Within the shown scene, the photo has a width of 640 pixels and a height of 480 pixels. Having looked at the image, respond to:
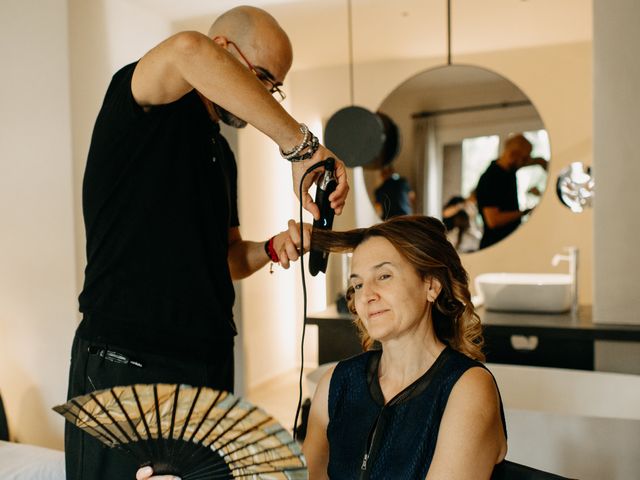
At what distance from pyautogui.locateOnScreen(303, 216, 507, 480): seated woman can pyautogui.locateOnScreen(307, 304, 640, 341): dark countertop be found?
1.35m

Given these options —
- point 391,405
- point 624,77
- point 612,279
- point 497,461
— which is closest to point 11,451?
point 391,405

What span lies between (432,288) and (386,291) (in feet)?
0.39

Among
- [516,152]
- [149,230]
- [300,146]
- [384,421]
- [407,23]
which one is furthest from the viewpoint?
[407,23]

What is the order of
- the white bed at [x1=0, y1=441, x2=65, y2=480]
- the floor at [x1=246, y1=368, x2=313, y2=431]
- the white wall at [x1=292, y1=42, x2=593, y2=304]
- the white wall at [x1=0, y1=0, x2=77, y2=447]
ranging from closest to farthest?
the white bed at [x1=0, y1=441, x2=65, y2=480]
the white wall at [x1=0, y1=0, x2=77, y2=447]
the floor at [x1=246, y1=368, x2=313, y2=431]
the white wall at [x1=292, y1=42, x2=593, y2=304]

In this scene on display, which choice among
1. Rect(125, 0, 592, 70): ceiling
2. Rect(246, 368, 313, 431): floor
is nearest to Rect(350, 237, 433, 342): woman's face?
Rect(125, 0, 592, 70): ceiling

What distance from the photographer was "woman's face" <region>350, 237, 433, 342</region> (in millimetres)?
1358

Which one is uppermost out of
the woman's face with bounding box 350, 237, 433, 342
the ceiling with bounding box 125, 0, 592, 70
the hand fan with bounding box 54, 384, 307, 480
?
the ceiling with bounding box 125, 0, 592, 70

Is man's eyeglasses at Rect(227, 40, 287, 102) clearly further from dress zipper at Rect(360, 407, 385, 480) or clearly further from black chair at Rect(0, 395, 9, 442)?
black chair at Rect(0, 395, 9, 442)

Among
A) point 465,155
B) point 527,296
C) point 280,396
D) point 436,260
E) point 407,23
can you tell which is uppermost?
point 407,23

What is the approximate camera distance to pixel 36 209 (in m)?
2.79

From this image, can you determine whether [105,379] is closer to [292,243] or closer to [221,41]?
[292,243]

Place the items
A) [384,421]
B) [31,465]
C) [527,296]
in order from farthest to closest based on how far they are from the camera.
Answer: [527,296] → [31,465] → [384,421]

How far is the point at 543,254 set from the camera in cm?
462

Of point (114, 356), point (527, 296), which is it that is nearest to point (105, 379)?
point (114, 356)
